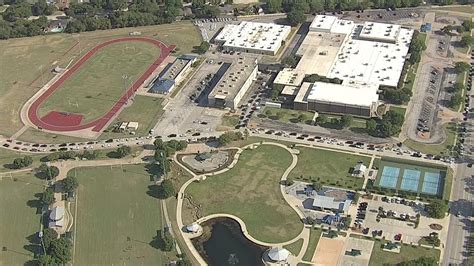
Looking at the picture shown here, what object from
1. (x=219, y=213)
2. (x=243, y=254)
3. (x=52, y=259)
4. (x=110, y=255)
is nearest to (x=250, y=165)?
(x=219, y=213)

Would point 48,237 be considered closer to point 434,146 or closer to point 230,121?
point 230,121

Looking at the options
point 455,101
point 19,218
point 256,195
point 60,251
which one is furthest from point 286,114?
point 19,218

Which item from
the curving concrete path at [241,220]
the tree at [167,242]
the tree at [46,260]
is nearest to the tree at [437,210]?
the curving concrete path at [241,220]

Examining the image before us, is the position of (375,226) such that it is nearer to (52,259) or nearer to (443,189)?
(443,189)

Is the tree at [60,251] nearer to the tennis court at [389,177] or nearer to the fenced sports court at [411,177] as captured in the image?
the fenced sports court at [411,177]

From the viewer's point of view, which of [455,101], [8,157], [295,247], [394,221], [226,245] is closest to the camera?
[295,247]

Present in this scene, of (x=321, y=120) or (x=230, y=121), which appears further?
(x=230, y=121)

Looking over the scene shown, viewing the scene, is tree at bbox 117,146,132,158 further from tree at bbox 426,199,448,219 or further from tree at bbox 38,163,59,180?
tree at bbox 426,199,448,219
